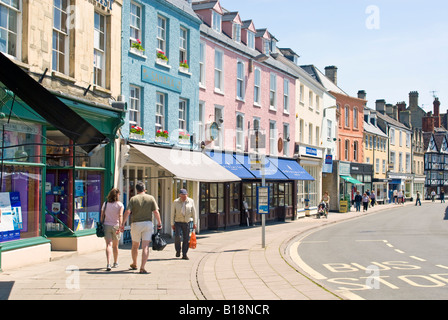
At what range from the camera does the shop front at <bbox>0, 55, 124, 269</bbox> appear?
31.8 ft

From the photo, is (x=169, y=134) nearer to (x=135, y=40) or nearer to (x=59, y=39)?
(x=135, y=40)

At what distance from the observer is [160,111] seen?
2002 centimetres

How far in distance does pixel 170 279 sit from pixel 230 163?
14.0 m

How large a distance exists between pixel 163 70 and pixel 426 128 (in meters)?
74.4

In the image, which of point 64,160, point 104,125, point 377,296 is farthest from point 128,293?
point 104,125

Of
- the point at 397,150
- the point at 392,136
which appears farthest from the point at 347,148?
the point at 397,150

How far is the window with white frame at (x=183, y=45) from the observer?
21.5m

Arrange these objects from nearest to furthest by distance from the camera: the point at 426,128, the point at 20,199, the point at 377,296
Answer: the point at 377,296 < the point at 20,199 < the point at 426,128

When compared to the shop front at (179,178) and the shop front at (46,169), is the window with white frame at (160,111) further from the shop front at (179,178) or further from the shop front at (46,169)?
the shop front at (46,169)

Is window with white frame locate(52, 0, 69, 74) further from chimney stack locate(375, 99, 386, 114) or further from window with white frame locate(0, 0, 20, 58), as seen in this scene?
chimney stack locate(375, 99, 386, 114)

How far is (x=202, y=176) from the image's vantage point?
18719mm

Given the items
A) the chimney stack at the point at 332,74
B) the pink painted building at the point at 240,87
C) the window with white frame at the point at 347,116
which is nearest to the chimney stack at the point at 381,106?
the chimney stack at the point at 332,74

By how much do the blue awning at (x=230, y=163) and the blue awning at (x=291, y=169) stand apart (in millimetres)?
5191
